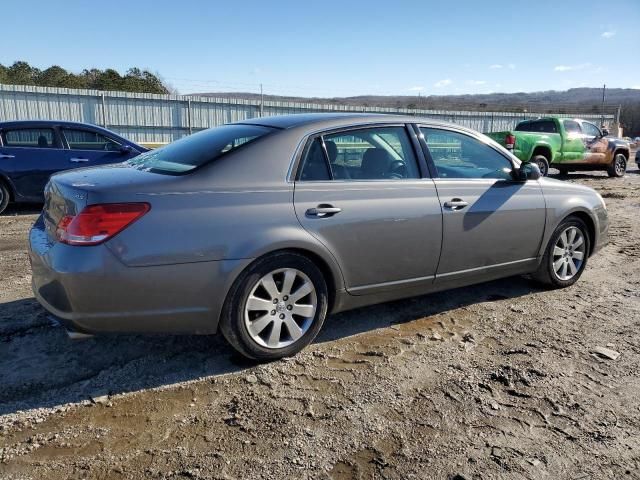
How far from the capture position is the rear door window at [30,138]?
864cm

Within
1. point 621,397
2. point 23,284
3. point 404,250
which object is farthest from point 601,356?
point 23,284

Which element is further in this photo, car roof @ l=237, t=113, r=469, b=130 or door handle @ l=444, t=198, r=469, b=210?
door handle @ l=444, t=198, r=469, b=210

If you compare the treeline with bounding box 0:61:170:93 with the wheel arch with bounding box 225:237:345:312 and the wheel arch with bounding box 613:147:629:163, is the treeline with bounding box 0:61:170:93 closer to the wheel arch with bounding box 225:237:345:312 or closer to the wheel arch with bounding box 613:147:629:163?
the wheel arch with bounding box 613:147:629:163

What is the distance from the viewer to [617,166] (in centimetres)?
1645

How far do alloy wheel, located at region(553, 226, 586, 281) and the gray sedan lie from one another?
0.40 metres

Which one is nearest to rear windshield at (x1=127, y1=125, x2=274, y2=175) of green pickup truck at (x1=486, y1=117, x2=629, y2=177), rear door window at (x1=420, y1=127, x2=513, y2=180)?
rear door window at (x1=420, y1=127, x2=513, y2=180)

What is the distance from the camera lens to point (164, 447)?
2.67m

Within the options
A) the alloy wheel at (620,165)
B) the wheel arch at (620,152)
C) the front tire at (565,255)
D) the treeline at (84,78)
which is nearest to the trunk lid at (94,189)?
the front tire at (565,255)

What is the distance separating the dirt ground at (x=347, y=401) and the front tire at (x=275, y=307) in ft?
0.51

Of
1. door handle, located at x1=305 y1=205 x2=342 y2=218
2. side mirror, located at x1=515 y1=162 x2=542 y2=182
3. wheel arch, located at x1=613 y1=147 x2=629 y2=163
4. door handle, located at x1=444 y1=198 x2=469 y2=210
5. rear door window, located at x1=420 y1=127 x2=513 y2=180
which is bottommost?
wheel arch, located at x1=613 y1=147 x2=629 y2=163

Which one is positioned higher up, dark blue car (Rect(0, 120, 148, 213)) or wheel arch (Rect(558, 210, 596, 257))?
dark blue car (Rect(0, 120, 148, 213))

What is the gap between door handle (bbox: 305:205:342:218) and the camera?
11.6 ft

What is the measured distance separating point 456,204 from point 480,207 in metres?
0.28

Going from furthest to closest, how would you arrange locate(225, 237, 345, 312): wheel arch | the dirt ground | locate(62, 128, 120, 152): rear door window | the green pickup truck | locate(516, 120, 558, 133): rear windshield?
locate(516, 120, 558, 133): rear windshield
the green pickup truck
locate(62, 128, 120, 152): rear door window
locate(225, 237, 345, 312): wheel arch
the dirt ground
